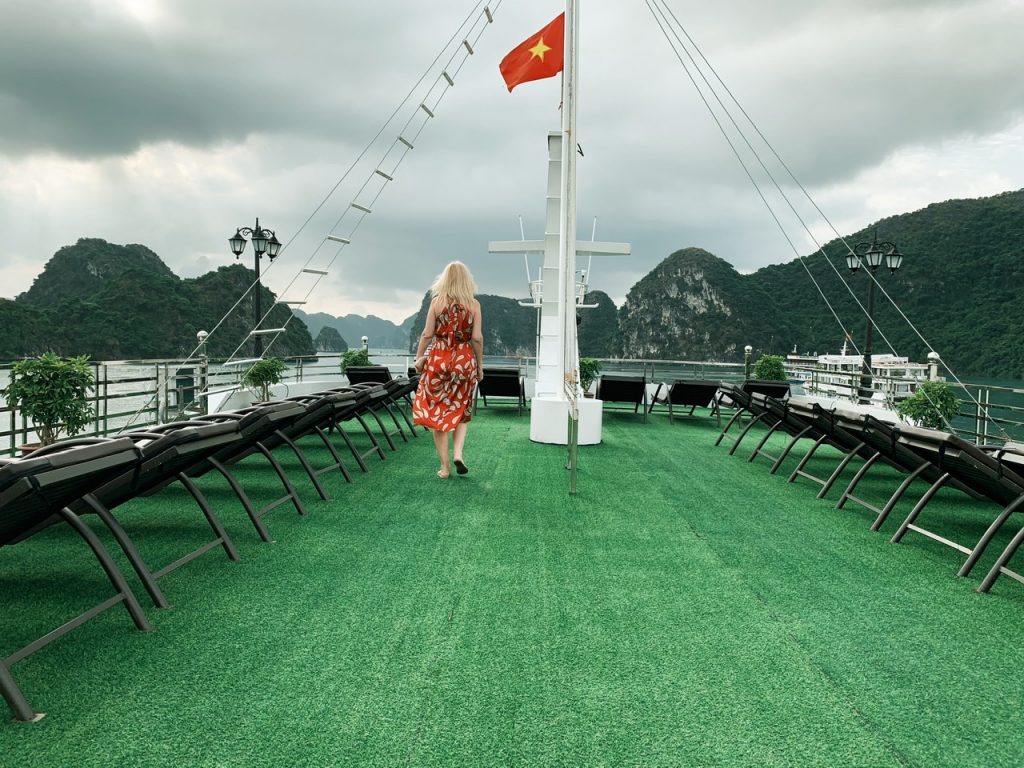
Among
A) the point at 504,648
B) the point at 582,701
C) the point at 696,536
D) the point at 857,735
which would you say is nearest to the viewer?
the point at 857,735

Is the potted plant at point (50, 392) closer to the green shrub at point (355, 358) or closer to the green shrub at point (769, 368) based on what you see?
the green shrub at point (355, 358)

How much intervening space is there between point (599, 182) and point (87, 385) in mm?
6458

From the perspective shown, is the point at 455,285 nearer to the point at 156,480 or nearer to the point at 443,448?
the point at 443,448

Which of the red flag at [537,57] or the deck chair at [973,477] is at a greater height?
the red flag at [537,57]

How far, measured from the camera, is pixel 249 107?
28.9 ft

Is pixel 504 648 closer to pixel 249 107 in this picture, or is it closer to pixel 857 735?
pixel 857 735

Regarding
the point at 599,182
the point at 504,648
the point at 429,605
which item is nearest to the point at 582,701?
the point at 504,648

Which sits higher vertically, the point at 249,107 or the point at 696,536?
the point at 249,107

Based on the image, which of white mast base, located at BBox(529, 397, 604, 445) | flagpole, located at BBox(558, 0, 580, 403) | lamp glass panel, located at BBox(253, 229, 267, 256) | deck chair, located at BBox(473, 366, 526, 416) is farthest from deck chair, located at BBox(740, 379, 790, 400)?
lamp glass panel, located at BBox(253, 229, 267, 256)

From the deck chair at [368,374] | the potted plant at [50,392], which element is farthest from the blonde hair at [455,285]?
the deck chair at [368,374]

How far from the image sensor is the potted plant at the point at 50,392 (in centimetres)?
512

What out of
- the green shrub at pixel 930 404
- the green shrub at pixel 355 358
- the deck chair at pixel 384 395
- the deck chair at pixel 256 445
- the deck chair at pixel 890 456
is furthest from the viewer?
the green shrub at pixel 355 358

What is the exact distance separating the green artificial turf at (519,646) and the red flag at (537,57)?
5784mm

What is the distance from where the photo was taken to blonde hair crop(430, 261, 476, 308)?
472cm
